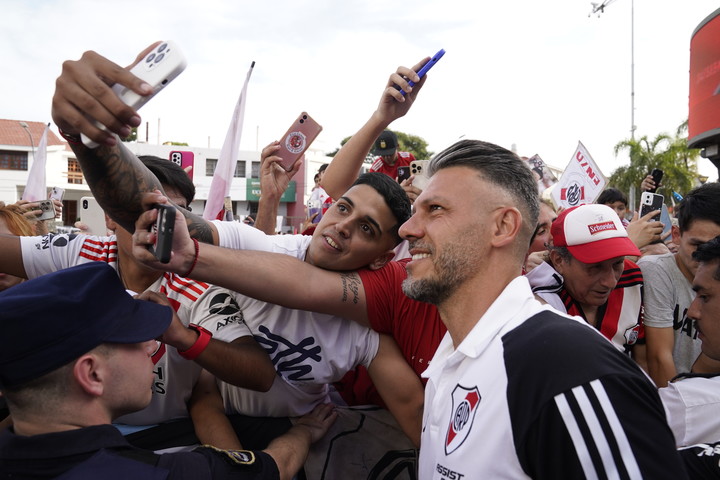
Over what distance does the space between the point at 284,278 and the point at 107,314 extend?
727mm

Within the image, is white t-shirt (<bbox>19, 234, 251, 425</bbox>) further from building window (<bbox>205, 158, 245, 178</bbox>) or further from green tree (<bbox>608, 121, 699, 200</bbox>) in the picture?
building window (<bbox>205, 158, 245, 178</bbox>)

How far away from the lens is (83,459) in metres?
1.48

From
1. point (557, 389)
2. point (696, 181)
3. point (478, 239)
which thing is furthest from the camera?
point (696, 181)

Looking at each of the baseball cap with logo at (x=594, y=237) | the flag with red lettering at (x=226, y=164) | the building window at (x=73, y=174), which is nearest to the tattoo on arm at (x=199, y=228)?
the flag with red lettering at (x=226, y=164)

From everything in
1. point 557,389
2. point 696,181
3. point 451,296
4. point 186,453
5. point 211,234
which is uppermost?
point 696,181

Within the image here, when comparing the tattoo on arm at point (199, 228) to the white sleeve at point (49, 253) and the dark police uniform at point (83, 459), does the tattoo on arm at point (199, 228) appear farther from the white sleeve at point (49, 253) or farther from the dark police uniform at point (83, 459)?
the white sleeve at point (49, 253)

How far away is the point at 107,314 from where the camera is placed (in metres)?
1.66

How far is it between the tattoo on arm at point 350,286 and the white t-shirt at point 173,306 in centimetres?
49

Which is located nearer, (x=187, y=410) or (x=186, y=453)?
(x=186, y=453)

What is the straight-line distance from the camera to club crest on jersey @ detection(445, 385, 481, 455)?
1456 mm

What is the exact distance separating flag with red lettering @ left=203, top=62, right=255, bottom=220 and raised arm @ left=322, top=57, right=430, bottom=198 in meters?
0.80

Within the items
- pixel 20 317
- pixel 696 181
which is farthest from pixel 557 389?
pixel 696 181

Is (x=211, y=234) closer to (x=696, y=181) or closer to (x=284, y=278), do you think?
(x=284, y=278)

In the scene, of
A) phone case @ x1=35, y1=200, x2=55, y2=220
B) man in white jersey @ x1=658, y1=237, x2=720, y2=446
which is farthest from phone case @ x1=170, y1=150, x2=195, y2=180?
man in white jersey @ x1=658, y1=237, x2=720, y2=446
